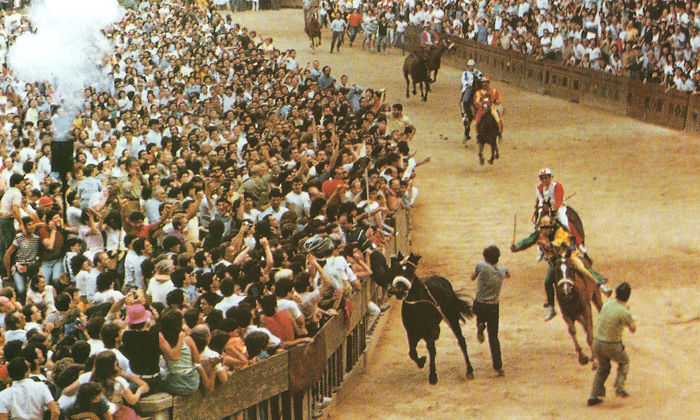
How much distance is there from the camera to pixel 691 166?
21750mm

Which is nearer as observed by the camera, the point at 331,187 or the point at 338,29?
the point at 331,187

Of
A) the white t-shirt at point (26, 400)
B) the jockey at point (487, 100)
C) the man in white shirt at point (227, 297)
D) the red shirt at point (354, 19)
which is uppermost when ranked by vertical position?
the red shirt at point (354, 19)

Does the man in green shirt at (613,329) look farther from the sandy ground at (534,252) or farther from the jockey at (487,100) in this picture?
the jockey at (487,100)

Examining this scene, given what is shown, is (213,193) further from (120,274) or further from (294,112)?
(294,112)

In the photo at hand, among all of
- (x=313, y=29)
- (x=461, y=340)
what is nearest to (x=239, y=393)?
(x=461, y=340)

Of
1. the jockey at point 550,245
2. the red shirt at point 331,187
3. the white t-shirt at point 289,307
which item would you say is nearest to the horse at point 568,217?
the jockey at point 550,245

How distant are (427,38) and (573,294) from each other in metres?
21.7

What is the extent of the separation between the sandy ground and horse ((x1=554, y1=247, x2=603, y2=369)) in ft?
1.59

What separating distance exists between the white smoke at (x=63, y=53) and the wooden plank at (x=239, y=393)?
44.8 ft

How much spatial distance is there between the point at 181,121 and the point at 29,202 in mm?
6084

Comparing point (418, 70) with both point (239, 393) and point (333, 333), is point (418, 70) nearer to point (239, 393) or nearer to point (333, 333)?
point (333, 333)

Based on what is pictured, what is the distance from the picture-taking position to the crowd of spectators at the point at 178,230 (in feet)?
26.4

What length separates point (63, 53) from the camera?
26031 mm

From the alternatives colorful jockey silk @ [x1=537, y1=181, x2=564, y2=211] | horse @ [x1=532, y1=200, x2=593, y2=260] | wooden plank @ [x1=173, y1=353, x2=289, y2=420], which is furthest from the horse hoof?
colorful jockey silk @ [x1=537, y1=181, x2=564, y2=211]
